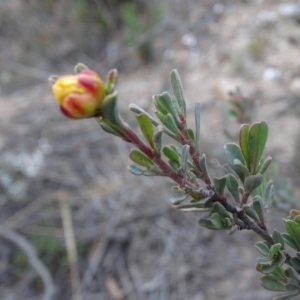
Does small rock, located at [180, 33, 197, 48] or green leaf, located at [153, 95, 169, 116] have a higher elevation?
small rock, located at [180, 33, 197, 48]

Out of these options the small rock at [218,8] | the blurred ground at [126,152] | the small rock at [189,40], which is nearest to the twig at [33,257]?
the blurred ground at [126,152]

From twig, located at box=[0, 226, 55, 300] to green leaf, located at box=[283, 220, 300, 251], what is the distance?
165cm

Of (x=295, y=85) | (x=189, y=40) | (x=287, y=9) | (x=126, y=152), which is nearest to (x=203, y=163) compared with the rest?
(x=126, y=152)

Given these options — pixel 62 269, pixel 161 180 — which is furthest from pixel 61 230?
pixel 161 180

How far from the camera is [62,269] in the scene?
2213 mm

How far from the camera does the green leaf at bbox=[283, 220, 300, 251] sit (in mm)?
574

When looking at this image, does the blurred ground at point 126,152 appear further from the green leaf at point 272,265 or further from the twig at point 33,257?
the green leaf at point 272,265

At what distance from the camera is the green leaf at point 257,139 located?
1.86 feet

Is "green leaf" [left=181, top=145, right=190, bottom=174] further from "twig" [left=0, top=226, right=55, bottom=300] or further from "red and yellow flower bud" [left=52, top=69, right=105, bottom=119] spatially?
"twig" [left=0, top=226, right=55, bottom=300]

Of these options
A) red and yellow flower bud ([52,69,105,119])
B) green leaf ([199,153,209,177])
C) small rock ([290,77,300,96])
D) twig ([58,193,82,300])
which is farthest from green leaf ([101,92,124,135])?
small rock ([290,77,300,96])

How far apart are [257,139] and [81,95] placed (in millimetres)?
229

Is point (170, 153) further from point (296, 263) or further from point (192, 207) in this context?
point (296, 263)

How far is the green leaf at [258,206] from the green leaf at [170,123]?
12 cm

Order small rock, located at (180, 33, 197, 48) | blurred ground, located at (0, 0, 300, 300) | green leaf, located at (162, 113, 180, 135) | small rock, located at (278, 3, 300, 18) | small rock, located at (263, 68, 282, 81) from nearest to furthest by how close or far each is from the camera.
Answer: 1. green leaf, located at (162, 113, 180, 135)
2. blurred ground, located at (0, 0, 300, 300)
3. small rock, located at (263, 68, 282, 81)
4. small rock, located at (278, 3, 300, 18)
5. small rock, located at (180, 33, 197, 48)
